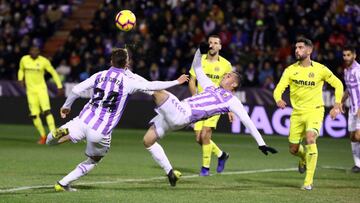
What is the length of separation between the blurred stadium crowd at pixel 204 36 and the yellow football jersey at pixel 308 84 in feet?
32.2

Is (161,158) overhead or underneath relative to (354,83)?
underneath

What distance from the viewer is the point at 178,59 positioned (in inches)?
963

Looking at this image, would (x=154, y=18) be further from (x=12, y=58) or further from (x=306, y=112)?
(x=306, y=112)

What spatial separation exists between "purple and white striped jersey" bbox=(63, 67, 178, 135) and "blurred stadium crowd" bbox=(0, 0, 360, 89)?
1164 cm

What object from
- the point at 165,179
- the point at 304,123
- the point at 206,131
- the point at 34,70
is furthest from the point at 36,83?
the point at 304,123

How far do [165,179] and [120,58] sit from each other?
2.53 m

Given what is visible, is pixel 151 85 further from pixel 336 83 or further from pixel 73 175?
pixel 336 83

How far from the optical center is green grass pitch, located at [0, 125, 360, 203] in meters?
10.1

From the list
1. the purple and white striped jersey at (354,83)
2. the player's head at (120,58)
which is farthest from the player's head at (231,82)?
the purple and white striped jersey at (354,83)

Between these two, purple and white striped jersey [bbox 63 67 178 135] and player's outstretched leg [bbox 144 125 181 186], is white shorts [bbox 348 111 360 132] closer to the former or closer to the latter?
player's outstretched leg [bbox 144 125 181 186]

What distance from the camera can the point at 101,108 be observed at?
33.9 feet

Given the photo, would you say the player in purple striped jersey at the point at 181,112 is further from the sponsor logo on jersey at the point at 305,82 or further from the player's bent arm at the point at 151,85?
the sponsor logo on jersey at the point at 305,82

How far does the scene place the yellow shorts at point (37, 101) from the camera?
61.8ft

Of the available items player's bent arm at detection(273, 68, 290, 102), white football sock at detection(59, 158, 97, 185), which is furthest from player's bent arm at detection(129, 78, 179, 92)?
player's bent arm at detection(273, 68, 290, 102)
